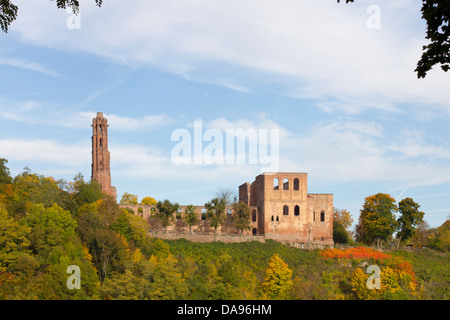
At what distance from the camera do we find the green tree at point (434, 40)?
1180 cm

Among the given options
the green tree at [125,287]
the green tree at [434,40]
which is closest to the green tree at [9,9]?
the green tree at [434,40]

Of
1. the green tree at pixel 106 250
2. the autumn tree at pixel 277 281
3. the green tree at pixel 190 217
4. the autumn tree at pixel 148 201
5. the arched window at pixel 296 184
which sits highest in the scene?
the arched window at pixel 296 184

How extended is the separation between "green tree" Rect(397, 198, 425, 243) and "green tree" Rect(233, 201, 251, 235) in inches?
705

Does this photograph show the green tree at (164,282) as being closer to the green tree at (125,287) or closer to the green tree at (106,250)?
the green tree at (125,287)

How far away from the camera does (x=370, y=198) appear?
62.9 m

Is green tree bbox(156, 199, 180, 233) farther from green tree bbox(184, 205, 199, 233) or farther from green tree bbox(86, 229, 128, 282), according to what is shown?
green tree bbox(86, 229, 128, 282)

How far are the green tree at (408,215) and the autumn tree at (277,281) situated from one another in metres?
25.0

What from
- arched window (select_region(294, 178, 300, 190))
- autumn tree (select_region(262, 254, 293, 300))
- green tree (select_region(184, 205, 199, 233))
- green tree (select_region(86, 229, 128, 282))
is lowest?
autumn tree (select_region(262, 254, 293, 300))

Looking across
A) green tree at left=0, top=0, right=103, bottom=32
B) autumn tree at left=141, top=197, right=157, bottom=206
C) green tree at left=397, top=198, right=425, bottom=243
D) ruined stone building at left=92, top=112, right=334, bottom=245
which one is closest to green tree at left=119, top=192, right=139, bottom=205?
autumn tree at left=141, top=197, right=157, bottom=206

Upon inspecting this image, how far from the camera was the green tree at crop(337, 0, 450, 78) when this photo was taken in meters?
11.8

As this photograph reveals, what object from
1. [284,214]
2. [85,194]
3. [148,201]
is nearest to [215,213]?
[284,214]

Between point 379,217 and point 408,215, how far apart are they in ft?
13.2
